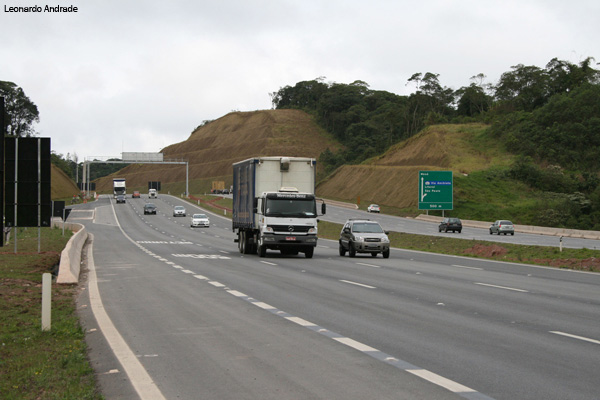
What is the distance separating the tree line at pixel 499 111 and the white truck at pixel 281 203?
79.0 metres

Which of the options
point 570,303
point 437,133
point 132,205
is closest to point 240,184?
point 570,303

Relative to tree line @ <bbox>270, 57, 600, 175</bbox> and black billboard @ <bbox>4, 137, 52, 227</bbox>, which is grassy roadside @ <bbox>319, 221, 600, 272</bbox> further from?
tree line @ <bbox>270, 57, 600, 175</bbox>

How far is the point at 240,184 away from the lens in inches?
1352

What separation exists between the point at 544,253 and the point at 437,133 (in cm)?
8790

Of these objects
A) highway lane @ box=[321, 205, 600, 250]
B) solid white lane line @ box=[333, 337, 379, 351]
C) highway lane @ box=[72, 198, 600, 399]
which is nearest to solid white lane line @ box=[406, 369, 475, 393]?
highway lane @ box=[72, 198, 600, 399]

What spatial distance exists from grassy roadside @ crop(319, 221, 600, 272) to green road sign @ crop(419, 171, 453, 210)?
3.66m

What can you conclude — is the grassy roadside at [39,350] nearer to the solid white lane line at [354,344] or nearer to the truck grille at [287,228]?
the solid white lane line at [354,344]

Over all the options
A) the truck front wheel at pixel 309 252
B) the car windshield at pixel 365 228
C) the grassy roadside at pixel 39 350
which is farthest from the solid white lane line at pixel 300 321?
the car windshield at pixel 365 228

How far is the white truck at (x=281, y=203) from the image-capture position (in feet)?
99.2

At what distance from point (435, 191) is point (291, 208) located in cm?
2412

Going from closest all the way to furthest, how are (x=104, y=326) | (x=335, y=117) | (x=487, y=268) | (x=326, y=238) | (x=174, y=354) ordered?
1. (x=174, y=354)
2. (x=104, y=326)
3. (x=487, y=268)
4. (x=326, y=238)
5. (x=335, y=117)

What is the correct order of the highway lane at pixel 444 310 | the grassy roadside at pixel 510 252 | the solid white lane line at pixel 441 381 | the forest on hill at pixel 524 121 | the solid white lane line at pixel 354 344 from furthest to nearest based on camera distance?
the forest on hill at pixel 524 121
the grassy roadside at pixel 510 252
the solid white lane line at pixel 354 344
the highway lane at pixel 444 310
the solid white lane line at pixel 441 381

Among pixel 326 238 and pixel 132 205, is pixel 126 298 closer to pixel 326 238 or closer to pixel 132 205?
pixel 326 238

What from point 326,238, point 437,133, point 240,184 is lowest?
point 326,238
